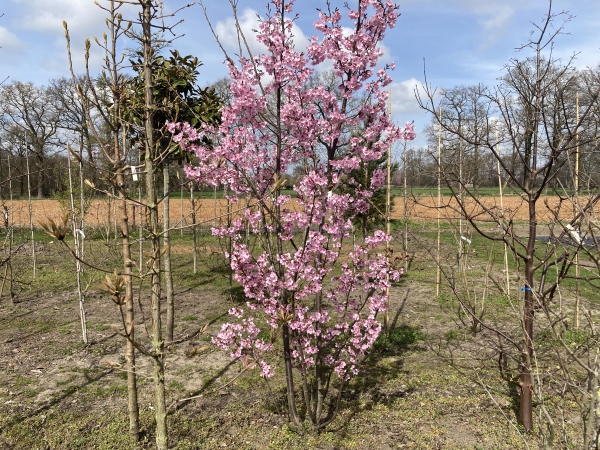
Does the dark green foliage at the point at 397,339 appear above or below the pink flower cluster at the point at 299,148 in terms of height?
below

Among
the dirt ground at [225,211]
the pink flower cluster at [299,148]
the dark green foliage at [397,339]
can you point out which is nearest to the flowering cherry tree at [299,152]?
the pink flower cluster at [299,148]

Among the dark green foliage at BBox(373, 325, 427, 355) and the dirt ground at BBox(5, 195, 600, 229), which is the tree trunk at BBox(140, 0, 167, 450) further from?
the dark green foliage at BBox(373, 325, 427, 355)

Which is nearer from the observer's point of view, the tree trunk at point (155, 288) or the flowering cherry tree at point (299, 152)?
the tree trunk at point (155, 288)

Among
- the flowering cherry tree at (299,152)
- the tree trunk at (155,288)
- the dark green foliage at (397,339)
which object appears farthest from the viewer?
the dark green foliage at (397,339)

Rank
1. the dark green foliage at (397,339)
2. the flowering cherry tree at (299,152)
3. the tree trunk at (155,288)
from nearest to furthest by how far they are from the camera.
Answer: the tree trunk at (155,288) < the flowering cherry tree at (299,152) < the dark green foliage at (397,339)

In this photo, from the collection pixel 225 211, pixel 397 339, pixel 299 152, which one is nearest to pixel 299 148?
pixel 299 152

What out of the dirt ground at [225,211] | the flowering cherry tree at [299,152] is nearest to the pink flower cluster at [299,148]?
the flowering cherry tree at [299,152]

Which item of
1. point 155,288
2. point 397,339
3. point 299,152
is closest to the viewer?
point 155,288

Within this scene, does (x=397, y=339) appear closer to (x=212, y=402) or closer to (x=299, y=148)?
(x=212, y=402)

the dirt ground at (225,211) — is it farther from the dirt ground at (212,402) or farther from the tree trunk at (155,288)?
the dirt ground at (212,402)

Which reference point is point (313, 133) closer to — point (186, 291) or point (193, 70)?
point (193, 70)

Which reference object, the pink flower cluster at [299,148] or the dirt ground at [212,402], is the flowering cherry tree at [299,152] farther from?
the dirt ground at [212,402]

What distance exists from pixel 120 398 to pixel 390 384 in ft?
9.13

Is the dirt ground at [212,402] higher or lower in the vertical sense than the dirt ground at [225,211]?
lower
